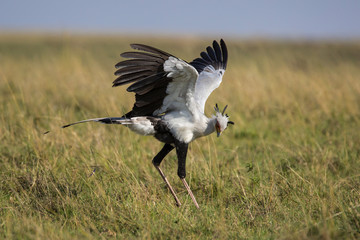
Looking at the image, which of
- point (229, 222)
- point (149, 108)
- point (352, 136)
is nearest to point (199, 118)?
point (149, 108)

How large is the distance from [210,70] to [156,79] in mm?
1288

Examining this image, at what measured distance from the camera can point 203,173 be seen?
14.2 ft

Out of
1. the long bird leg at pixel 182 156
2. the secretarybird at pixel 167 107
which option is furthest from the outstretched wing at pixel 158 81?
the long bird leg at pixel 182 156

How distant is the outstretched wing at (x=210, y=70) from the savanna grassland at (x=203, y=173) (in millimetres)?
580

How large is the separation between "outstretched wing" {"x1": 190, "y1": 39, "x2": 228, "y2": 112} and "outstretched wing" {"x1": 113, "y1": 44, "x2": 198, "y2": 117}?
441mm

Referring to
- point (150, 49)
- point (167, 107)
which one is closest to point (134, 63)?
point (150, 49)

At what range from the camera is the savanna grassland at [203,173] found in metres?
3.25

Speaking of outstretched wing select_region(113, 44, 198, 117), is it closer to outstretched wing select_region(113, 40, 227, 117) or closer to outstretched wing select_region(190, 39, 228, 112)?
outstretched wing select_region(113, 40, 227, 117)

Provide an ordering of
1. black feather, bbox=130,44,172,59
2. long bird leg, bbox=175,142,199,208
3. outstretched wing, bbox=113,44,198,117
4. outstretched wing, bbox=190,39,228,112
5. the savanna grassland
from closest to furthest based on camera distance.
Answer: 1. the savanna grassland
2. black feather, bbox=130,44,172,59
3. outstretched wing, bbox=113,44,198,117
4. long bird leg, bbox=175,142,199,208
5. outstretched wing, bbox=190,39,228,112

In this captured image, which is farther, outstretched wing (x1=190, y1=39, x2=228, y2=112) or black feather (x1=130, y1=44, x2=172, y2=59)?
outstretched wing (x1=190, y1=39, x2=228, y2=112)

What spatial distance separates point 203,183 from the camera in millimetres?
4258

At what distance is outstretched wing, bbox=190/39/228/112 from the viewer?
448cm

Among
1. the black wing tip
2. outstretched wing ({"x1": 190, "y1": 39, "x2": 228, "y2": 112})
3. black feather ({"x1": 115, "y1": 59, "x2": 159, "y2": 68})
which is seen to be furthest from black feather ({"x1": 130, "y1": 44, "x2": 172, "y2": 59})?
the black wing tip

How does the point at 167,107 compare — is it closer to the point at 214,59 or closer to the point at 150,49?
the point at 150,49
